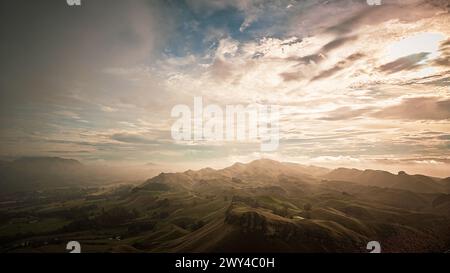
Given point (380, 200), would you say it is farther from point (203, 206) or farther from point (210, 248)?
point (210, 248)

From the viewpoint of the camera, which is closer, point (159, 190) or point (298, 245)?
point (298, 245)

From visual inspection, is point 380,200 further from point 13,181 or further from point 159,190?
point 13,181

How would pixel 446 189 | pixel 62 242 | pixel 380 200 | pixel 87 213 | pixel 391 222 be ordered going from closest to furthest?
pixel 62 242, pixel 391 222, pixel 87 213, pixel 380 200, pixel 446 189

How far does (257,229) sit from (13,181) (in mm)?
192495

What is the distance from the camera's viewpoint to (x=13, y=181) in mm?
178000

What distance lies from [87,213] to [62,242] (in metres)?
27.3

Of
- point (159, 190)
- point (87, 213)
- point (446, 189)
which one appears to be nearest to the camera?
point (87, 213)

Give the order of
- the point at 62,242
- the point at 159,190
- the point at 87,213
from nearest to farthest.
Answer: the point at 62,242
the point at 87,213
the point at 159,190
